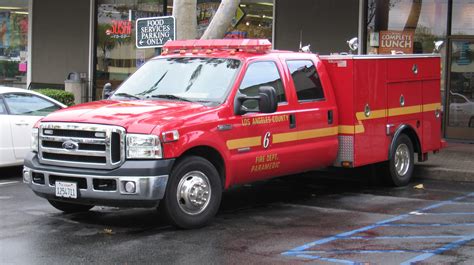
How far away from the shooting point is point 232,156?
778 centimetres

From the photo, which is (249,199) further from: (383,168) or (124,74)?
(124,74)

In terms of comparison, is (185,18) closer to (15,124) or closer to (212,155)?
(15,124)

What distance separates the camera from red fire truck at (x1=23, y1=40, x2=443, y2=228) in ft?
23.1

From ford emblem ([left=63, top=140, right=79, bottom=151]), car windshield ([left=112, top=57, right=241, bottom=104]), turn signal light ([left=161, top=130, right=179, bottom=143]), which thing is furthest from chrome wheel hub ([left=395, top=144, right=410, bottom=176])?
ford emblem ([left=63, top=140, right=79, bottom=151])

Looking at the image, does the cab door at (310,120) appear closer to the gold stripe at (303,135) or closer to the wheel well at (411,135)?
the gold stripe at (303,135)

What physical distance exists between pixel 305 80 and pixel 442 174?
3.78m

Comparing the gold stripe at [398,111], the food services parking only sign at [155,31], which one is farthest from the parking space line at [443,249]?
the food services parking only sign at [155,31]

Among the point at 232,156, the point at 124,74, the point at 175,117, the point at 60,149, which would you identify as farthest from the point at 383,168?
the point at 124,74

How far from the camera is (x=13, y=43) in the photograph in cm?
2259

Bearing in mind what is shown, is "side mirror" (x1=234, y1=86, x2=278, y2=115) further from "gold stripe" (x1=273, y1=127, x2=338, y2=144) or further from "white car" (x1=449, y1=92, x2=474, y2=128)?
"white car" (x1=449, y1=92, x2=474, y2=128)

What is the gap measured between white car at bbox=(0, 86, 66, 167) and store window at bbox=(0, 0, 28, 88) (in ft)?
38.6

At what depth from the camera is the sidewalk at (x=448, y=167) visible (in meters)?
11.3

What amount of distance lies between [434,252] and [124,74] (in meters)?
15.3

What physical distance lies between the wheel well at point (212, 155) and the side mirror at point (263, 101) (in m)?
0.54
